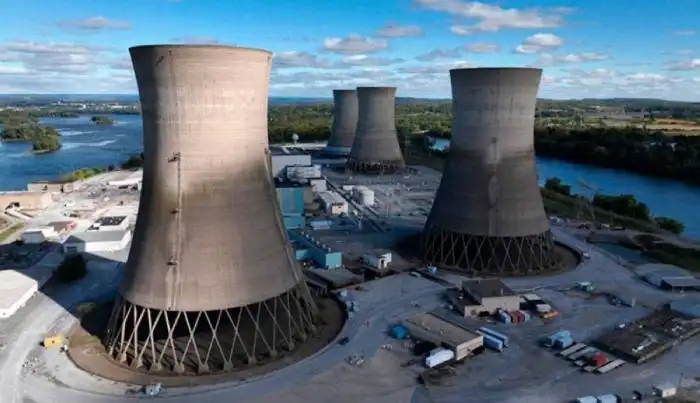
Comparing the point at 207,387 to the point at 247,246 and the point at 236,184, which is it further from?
the point at 236,184

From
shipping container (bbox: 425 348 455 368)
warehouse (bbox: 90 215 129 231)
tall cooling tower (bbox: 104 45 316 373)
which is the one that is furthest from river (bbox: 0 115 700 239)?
tall cooling tower (bbox: 104 45 316 373)

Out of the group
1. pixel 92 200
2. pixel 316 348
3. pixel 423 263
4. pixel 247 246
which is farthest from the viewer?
pixel 92 200

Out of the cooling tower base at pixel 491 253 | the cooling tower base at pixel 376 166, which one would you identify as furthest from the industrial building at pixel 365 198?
the cooling tower base at pixel 491 253

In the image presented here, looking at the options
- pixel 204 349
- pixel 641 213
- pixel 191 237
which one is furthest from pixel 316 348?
pixel 641 213

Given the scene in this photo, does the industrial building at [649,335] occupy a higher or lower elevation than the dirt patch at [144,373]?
higher

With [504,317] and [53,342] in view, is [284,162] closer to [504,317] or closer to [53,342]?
[504,317]

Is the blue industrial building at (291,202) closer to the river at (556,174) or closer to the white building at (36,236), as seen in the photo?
the white building at (36,236)
